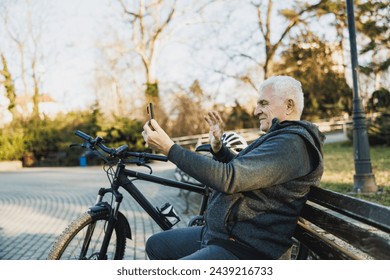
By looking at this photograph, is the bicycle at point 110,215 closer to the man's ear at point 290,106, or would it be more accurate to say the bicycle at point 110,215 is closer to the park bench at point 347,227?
the man's ear at point 290,106

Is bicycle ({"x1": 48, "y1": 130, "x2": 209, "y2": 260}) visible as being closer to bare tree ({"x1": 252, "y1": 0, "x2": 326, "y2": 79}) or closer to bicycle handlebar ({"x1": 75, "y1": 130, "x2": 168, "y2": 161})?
bicycle handlebar ({"x1": 75, "y1": 130, "x2": 168, "y2": 161})

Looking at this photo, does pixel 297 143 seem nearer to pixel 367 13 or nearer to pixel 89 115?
pixel 367 13

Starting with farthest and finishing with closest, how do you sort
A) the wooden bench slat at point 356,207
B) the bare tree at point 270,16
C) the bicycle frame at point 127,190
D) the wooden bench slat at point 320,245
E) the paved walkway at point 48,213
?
1. the bare tree at point 270,16
2. the paved walkway at point 48,213
3. the bicycle frame at point 127,190
4. the wooden bench slat at point 320,245
5. the wooden bench slat at point 356,207

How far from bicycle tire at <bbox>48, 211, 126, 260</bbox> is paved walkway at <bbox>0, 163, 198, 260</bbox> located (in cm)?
51

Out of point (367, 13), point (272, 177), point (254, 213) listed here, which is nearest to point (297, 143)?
point (272, 177)

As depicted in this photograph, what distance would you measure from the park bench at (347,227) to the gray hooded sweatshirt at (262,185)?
0.10m

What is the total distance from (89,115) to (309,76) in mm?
11085

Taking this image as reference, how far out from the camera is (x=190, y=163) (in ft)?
5.39

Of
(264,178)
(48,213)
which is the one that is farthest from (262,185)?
(48,213)

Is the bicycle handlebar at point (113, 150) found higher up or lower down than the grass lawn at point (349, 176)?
higher up

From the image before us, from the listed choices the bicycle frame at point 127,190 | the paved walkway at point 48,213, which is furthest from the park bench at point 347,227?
the paved walkway at point 48,213

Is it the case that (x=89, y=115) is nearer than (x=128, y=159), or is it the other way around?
(x=128, y=159)

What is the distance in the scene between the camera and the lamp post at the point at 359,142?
7.01 m

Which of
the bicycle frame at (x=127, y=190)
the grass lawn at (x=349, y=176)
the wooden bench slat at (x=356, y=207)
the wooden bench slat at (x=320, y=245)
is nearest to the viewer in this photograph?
the wooden bench slat at (x=356, y=207)
